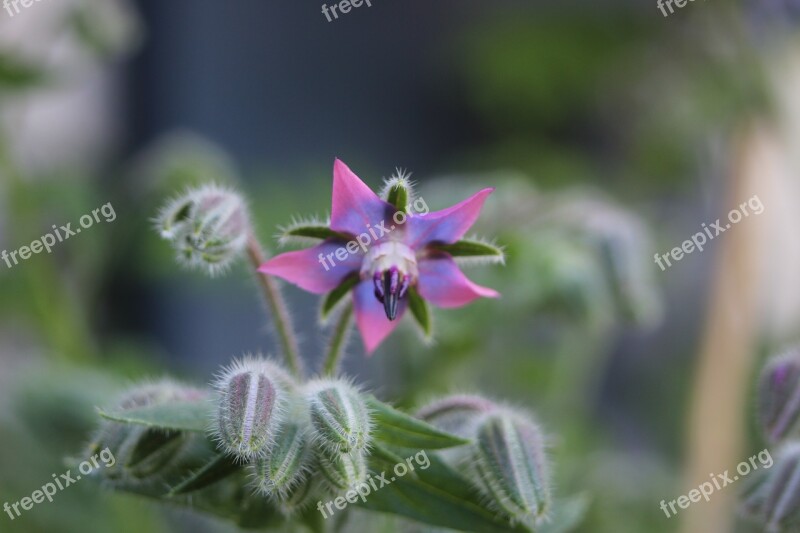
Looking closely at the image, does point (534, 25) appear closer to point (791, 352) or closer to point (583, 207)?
point (583, 207)

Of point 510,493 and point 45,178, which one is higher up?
point 45,178

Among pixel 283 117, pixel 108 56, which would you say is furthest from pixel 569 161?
pixel 108 56

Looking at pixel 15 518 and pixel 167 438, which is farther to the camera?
pixel 15 518

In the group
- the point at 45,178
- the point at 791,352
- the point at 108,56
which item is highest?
the point at 108,56

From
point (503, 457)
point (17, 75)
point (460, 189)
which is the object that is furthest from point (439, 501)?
point (17, 75)

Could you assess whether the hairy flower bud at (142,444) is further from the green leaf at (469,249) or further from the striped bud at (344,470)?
the green leaf at (469,249)

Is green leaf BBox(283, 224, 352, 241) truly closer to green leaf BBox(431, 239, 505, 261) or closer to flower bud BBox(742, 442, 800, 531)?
green leaf BBox(431, 239, 505, 261)
